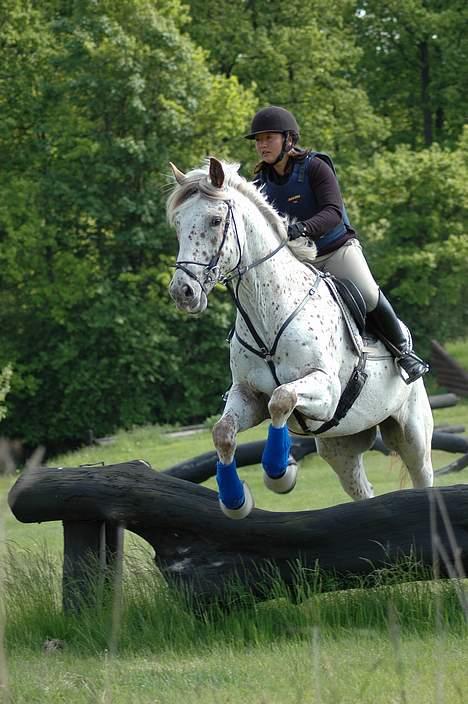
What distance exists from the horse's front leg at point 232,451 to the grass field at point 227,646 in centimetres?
66

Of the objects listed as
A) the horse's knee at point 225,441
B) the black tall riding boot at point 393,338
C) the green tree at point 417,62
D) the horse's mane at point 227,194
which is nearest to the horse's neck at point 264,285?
the horse's mane at point 227,194

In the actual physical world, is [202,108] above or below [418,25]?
below

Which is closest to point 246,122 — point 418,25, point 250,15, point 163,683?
point 250,15

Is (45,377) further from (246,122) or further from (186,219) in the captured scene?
(186,219)

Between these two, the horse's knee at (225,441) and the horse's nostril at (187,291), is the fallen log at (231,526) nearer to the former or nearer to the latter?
the horse's knee at (225,441)

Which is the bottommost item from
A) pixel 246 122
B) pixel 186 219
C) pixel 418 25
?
pixel 186 219

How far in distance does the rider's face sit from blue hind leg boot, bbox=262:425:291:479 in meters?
1.79

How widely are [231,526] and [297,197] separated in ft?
6.92

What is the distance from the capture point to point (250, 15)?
130 ft

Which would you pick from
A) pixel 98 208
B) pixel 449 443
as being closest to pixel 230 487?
pixel 449 443

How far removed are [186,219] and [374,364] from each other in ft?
6.09

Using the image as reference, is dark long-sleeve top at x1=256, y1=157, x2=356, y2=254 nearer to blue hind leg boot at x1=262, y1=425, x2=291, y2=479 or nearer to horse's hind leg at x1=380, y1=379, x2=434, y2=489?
blue hind leg boot at x1=262, y1=425, x2=291, y2=479

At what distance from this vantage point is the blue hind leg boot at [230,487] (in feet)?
21.6

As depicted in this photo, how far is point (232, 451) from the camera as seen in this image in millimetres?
6574
